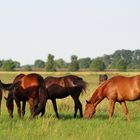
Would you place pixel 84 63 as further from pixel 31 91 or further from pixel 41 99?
pixel 41 99

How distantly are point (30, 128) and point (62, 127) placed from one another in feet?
3.05

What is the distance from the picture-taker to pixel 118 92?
1352 centimetres

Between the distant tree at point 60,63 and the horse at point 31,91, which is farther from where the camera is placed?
the distant tree at point 60,63

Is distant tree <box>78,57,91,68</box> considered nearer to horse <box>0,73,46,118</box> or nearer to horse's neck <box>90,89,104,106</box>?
horse's neck <box>90,89,104,106</box>

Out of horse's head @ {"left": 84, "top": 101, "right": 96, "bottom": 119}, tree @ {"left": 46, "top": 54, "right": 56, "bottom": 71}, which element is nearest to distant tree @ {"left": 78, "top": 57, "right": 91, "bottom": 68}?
tree @ {"left": 46, "top": 54, "right": 56, "bottom": 71}

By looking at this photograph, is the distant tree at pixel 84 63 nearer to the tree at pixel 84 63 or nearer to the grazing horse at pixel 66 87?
the tree at pixel 84 63

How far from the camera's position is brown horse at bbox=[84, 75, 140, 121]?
523 inches

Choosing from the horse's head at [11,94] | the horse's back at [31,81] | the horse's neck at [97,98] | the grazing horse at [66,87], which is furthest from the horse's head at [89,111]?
the horse's head at [11,94]

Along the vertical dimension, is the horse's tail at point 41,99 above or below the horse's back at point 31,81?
below

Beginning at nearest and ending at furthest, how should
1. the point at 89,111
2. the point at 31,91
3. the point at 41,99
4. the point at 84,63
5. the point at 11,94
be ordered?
the point at 41,99 < the point at 31,91 < the point at 11,94 < the point at 89,111 < the point at 84,63

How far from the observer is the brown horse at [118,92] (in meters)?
13.3

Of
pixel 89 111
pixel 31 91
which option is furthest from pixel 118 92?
pixel 31 91

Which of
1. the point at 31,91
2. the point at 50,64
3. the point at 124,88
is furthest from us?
the point at 50,64

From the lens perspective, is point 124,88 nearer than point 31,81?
No
